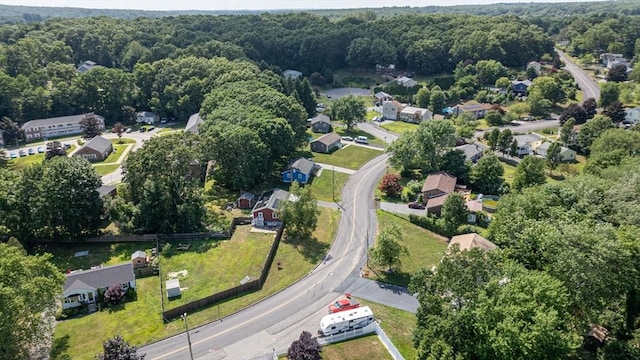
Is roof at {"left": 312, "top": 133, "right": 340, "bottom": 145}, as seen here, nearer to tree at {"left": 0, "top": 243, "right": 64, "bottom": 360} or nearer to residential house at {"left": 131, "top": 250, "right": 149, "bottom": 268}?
residential house at {"left": 131, "top": 250, "right": 149, "bottom": 268}

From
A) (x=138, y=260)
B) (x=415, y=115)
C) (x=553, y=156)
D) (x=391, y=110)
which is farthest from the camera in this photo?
(x=391, y=110)

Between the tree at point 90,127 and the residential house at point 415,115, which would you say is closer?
the tree at point 90,127

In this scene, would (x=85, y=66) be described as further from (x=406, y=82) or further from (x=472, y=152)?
(x=472, y=152)

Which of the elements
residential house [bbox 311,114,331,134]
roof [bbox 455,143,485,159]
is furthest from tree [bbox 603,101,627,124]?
residential house [bbox 311,114,331,134]

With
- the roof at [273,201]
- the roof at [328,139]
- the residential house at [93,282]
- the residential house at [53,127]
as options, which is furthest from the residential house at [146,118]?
the residential house at [93,282]

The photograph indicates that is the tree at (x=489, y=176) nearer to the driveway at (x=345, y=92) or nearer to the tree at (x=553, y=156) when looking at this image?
the tree at (x=553, y=156)

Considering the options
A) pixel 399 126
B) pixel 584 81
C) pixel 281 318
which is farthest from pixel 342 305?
pixel 584 81

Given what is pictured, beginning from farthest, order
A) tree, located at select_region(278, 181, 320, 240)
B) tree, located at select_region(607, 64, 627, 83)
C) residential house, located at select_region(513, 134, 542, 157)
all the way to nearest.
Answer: tree, located at select_region(607, 64, 627, 83) < residential house, located at select_region(513, 134, 542, 157) < tree, located at select_region(278, 181, 320, 240)
